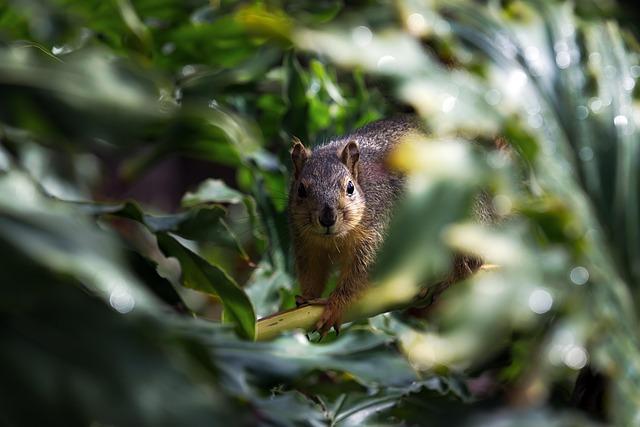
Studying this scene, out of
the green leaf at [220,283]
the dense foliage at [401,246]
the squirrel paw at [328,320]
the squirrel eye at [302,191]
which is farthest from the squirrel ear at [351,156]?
the green leaf at [220,283]

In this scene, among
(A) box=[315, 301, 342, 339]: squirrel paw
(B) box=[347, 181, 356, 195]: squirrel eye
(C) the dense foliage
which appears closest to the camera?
(C) the dense foliage

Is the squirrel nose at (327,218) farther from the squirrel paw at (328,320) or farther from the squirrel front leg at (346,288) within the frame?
the squirrel paw at (328,320)

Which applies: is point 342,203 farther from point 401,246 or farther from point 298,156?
point 401,246

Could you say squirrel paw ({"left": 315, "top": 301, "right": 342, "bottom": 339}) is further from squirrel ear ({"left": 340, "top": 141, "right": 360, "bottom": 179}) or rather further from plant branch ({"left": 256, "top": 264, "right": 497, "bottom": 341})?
squirrel ear ({"left": 340, "top": 141, "right": 360, "bottom": 179})

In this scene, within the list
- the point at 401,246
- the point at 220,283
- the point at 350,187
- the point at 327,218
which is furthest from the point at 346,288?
the point at 401,246

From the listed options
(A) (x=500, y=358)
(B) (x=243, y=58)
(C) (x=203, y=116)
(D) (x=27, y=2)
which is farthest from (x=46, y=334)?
(B) (x=243, y=58)

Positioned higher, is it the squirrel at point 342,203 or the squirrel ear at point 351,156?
the squirrel ear at point 351,156

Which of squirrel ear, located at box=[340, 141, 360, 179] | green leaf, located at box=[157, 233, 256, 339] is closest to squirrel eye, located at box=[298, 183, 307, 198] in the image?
squirrel ear, located at box=[340, 141, 360, 179]
